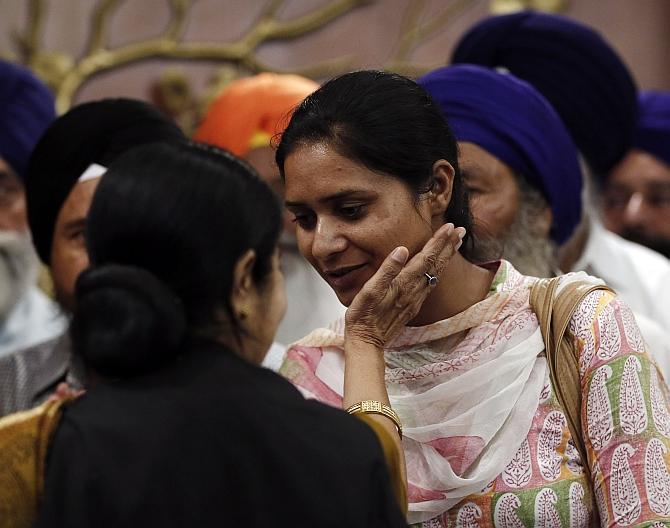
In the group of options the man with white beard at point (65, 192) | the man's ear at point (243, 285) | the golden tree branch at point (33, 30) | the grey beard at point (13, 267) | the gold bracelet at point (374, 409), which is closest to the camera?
the man's ear at point (243, 285)

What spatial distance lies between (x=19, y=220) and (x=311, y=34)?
1676mm

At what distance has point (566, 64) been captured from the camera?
500 cm

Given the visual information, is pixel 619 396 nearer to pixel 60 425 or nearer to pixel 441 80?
pixel 60 425

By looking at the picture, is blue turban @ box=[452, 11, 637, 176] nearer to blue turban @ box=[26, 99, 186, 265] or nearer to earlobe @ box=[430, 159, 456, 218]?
blue turban @ box=[26, 99, 186, 265]

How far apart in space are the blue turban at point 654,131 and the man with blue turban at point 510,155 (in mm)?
2022

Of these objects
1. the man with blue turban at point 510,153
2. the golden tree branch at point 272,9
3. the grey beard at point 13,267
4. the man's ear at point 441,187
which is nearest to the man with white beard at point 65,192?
the grey beard at point 13,267

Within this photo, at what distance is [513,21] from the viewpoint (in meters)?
5.06

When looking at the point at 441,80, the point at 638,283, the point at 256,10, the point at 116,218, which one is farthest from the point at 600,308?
the point at 256,10

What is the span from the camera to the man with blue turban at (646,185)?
5.89 meters

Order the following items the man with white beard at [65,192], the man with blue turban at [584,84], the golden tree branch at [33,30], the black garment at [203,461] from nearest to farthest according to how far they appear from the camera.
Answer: the black garment at [203,461] → the man with white beard at [65,192] → the man with blue turban at [584,84] → the golden tree branch at [33,30]

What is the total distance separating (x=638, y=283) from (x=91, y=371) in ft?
10.7

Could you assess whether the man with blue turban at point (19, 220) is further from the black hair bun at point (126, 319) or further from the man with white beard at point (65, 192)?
the black hair bun at point (126, 319)

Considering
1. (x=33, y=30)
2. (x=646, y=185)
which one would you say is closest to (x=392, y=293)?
(x=33, y=30)

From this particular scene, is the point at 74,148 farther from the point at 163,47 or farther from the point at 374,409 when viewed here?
the point at 374,409
